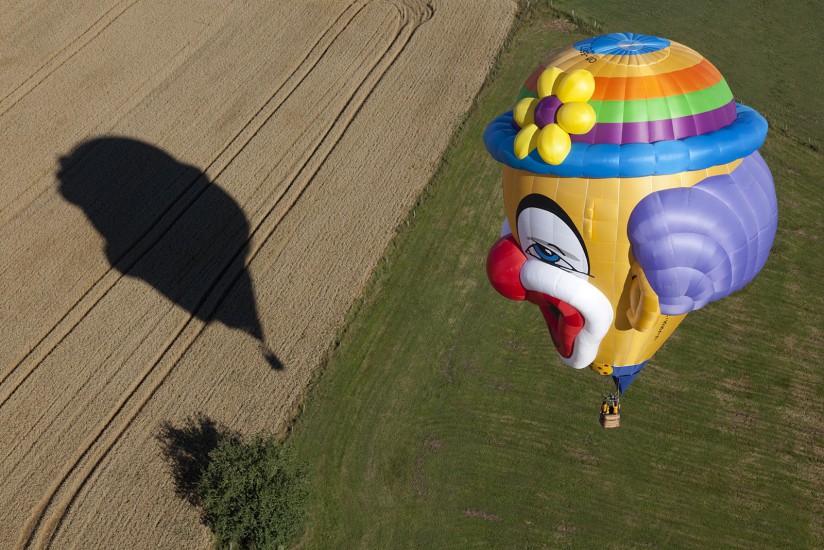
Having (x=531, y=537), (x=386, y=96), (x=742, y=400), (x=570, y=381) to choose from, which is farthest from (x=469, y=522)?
(x=386, y=96)

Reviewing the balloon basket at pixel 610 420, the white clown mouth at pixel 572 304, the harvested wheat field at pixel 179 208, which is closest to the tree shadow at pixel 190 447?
the harvested wheat field at pixel 179 208

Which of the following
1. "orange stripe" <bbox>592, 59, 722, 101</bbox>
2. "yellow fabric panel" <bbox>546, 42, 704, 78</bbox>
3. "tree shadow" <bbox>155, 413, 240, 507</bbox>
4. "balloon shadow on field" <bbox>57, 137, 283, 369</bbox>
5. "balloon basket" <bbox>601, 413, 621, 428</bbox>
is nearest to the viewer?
"orange stripe" <bbox>592, 59, 722, 101</bbox>

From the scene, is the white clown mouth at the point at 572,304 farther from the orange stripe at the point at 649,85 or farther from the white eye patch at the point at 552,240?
the orange stripe at the point at 649,85

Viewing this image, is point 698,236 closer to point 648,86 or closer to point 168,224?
point 648,86

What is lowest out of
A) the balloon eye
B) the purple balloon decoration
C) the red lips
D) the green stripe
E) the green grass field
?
the green grass field

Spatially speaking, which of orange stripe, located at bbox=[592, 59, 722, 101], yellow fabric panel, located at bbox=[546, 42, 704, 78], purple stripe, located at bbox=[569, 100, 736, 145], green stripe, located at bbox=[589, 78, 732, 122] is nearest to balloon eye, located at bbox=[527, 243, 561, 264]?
purple stripe, located at bbox=[569, 100, 736, 145]

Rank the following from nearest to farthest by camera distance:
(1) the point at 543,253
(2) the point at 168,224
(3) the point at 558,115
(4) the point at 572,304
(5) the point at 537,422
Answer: (3) the point at 558,115
(4) the point at 572,304
(1) the point at 543,253
(5) the point at 537,422
(2) the point at 168,224

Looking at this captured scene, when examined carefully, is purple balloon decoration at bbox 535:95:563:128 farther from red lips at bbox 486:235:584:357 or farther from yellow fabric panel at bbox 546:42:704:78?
red lips at bbox 486:235:584:357

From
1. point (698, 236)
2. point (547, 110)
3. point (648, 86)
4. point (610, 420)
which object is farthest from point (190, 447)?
point (648, 86)
